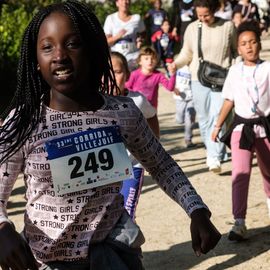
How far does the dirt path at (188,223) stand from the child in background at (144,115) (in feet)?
2.06

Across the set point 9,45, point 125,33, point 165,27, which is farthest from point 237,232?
point 165,27

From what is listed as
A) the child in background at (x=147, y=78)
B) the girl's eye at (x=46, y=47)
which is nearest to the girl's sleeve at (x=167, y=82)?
the child in background at (x=147, y=78)

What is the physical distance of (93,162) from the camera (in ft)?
9.12

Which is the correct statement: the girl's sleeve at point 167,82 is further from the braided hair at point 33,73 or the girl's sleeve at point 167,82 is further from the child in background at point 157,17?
the child in background at point 157,17

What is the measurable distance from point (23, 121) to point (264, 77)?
3.43 metres

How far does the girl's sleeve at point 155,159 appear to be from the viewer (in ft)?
9.22

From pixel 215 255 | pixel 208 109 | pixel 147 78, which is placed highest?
pixel 147 78

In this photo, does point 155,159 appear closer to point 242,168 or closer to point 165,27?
point 242,168

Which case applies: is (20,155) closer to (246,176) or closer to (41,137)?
(41,137)

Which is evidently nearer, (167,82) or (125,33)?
(167,82)

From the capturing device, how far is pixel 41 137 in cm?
270

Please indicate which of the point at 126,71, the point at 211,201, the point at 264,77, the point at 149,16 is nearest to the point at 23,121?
the point at 126,71

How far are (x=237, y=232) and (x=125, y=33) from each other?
473 centimetres

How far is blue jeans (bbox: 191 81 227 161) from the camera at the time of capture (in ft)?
26.5
